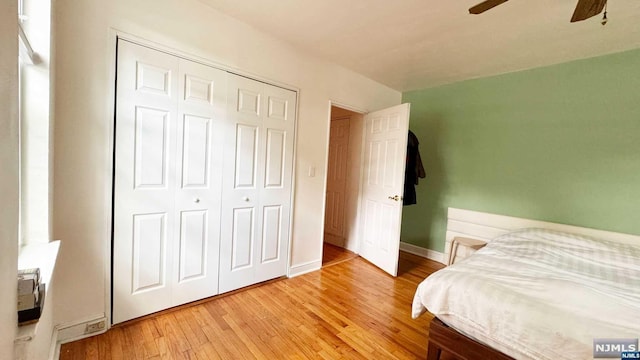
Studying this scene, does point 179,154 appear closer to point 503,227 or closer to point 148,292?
point 148,292

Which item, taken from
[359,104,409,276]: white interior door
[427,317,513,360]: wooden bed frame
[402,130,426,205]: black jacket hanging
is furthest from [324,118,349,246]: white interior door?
[427,317,513,360]: wooden bed frame

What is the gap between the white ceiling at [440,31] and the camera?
1.81 m

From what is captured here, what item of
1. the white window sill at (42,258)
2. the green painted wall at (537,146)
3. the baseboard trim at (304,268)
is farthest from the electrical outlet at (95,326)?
the green painted wall at (537,146)

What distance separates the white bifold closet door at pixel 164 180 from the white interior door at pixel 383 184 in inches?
73.3

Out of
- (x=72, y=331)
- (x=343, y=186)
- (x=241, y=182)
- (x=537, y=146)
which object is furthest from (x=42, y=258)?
(x=537, y=146)

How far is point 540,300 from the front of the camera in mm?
1220

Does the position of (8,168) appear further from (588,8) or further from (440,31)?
(440,31)

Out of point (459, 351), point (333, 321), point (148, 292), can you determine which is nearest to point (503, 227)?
point (459, 351)

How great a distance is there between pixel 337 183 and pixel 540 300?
2.88 meters

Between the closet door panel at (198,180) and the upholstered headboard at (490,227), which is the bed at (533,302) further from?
the closet door panel at (198,180)

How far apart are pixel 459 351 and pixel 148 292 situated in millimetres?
2092

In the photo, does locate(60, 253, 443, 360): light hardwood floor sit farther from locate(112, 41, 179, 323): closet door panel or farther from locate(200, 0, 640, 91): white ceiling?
locate(200, 0, 640, 91): white ceiling

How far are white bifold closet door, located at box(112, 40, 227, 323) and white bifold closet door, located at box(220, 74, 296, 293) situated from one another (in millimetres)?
98

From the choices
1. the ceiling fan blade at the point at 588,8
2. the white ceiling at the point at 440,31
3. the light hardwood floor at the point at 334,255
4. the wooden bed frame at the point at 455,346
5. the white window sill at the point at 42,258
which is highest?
the white ceiling at the point at 440,31
